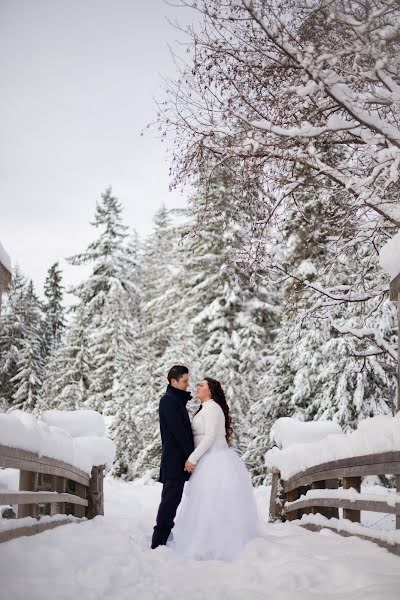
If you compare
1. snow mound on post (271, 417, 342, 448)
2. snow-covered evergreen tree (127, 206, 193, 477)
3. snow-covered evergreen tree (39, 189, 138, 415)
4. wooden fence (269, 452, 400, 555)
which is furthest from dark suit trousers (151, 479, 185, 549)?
snow-covered evergreen tree (39, 189, 138, 415)

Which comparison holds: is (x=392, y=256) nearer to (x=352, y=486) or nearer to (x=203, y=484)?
(x=352, y=486)

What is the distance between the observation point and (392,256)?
218 inches

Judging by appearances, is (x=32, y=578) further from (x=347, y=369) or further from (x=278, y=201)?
(x=347, y=369)

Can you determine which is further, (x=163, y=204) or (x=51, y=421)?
(x=163, y=204)

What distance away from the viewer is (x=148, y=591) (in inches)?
170

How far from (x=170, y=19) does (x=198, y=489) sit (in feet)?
16.9

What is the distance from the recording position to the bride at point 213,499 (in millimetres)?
6340

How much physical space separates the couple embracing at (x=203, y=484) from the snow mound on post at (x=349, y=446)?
97 cm

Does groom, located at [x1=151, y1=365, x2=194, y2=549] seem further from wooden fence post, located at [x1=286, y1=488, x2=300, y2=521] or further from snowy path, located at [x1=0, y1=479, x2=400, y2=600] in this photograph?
wooden fence post, located at [x1=286, y1=488, x2=300, y2=521]

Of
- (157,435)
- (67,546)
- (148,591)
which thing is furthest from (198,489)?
(157,435)

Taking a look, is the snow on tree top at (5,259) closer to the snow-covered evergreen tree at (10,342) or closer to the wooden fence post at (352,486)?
the wooden fence post at (352,486)

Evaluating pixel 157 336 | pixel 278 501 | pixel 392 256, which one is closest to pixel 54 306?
pixel 157 336

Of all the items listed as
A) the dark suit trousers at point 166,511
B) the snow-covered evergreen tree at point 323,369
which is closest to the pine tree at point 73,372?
the snow-covered evergreen tree at point 323,369

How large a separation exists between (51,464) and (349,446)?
299 cm
